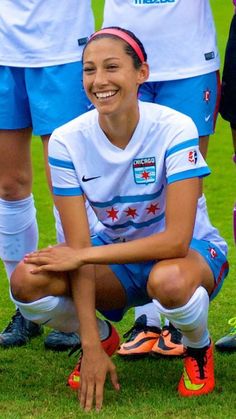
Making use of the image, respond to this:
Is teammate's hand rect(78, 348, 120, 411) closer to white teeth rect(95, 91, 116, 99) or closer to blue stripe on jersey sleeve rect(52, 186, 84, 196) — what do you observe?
blue stripe on jersey sleeve rect(52, 186, 84, 196)

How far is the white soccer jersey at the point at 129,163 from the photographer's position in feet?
14.1

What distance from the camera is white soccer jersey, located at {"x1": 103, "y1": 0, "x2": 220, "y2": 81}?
15.3 ft

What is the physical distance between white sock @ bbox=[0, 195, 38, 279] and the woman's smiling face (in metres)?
1.11

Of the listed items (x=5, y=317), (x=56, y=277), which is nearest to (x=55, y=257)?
(x=56, y=277)

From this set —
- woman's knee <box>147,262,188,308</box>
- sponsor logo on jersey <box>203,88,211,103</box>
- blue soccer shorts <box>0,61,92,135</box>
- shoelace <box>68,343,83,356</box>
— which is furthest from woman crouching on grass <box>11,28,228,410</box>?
blue soccer shorts <box>0,61,92,135</box>

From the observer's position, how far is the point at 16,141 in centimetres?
509

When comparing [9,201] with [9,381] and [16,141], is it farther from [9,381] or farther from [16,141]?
[9,381]

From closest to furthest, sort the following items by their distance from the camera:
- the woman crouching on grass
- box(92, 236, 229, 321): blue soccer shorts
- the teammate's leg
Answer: the woman crouching on grass < box(92, 236, 229, 321): blue soccer shorts < the teammate's leg

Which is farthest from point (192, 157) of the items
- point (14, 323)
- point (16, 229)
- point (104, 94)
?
point (14, 323)

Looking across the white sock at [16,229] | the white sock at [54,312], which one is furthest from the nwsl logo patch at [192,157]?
the white sock at [16,229]

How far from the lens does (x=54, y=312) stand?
14.3 ft

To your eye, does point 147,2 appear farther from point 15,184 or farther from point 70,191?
point 15,184

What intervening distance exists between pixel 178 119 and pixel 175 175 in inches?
9.0

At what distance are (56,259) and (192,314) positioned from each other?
54 centimetres
